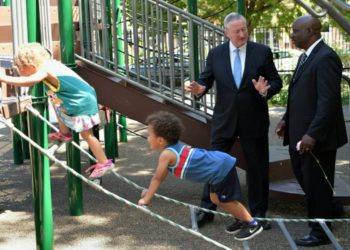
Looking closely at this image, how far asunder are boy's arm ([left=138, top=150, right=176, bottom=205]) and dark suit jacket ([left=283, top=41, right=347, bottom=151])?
1565 millimetres

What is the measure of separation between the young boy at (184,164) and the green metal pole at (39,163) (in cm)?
132

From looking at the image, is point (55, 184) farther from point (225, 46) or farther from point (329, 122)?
point (329, 122)

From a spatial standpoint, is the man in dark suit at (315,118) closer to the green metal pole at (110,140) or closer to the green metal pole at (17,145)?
the green metal pole at (110,140)

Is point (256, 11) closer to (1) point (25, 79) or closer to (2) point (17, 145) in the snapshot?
(2) point (17, 145)

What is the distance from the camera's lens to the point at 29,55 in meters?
4.46

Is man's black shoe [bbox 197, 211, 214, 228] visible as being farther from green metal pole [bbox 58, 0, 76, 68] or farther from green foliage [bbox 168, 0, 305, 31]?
green foliage [bbox 168, 0, 305, 31]

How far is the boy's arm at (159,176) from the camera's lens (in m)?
4.07

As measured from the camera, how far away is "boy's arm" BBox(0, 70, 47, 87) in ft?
14.0

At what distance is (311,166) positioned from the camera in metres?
5.40

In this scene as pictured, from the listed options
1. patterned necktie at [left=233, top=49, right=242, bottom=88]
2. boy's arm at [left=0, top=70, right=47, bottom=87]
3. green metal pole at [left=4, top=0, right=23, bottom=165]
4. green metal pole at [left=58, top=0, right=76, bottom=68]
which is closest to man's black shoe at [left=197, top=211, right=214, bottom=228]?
patterned necktie at [left=233, top=49, right=242, bottom=88]

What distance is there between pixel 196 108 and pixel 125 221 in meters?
1.44

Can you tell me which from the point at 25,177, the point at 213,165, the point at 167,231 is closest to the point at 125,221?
the point at 167,231

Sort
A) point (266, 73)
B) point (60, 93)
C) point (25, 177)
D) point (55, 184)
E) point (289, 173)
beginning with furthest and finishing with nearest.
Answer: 1. point (25, 177)
2. point (55, 184)
3. point (289, 173)
4. point (266, 73)
5. point (60, 93)

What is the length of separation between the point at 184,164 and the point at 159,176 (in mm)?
227
